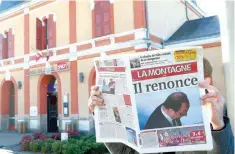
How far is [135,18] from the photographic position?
11.2 m

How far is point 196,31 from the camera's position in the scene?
12.6m

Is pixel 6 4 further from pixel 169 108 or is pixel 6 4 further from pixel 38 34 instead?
pixel 169 108

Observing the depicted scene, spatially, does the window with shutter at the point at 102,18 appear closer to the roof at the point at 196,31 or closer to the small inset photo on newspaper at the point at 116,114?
the roof at the point at 196,31

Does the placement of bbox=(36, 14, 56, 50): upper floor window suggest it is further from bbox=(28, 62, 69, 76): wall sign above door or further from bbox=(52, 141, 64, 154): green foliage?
bbox=(52, 141, 64, 154): green foliage

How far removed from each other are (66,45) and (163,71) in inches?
489

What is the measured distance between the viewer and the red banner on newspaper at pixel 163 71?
1.70 meters

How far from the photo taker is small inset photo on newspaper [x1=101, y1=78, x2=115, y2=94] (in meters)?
2.00

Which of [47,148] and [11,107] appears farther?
[11,107]

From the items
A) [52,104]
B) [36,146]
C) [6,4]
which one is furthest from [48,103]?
[6,4]

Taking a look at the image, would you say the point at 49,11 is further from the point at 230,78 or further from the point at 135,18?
the point at 230,78

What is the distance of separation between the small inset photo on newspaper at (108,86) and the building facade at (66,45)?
348 inches

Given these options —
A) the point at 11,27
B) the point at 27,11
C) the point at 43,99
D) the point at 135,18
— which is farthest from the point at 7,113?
the point at 135,18

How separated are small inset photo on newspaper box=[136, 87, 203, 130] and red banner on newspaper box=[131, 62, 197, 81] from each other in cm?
10

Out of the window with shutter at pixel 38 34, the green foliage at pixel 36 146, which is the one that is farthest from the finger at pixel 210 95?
the window with shutter at pixel 38 34
